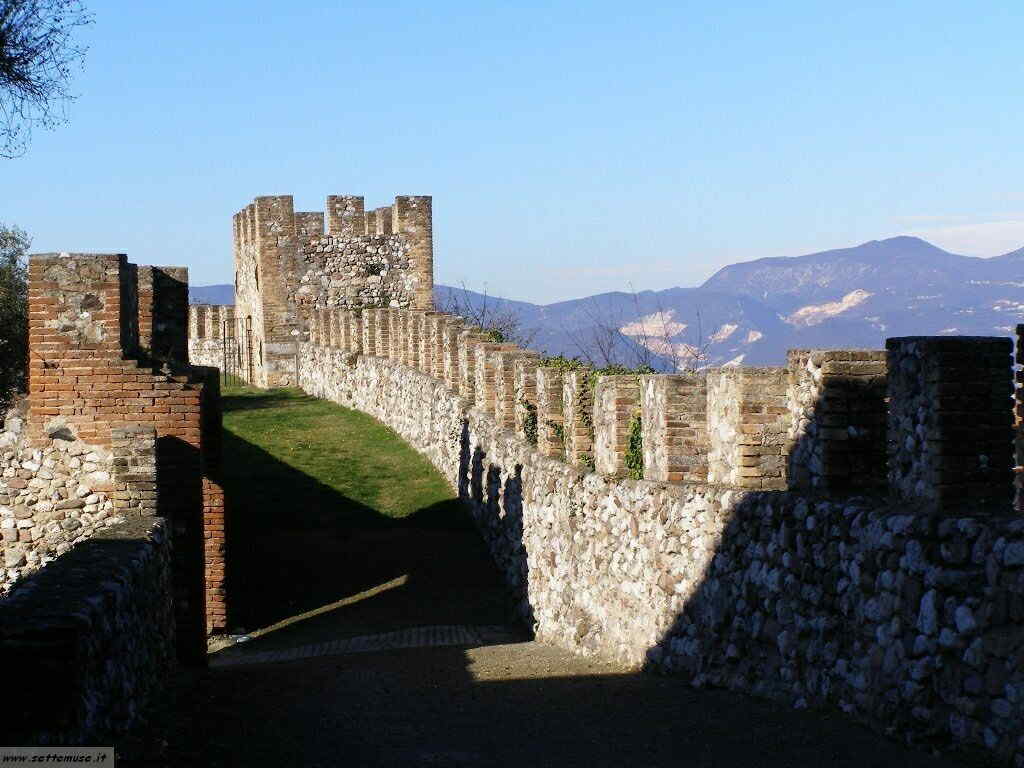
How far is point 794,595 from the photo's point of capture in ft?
26.0

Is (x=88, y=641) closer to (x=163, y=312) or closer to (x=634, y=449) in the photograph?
(x=634, y=449)

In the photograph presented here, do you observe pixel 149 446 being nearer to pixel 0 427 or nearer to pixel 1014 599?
pixel 0 427

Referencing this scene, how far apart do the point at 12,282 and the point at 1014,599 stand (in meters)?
25.1

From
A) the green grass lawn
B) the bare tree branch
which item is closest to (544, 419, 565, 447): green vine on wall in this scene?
the green grass lawn

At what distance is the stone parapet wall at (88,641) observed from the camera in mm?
5402

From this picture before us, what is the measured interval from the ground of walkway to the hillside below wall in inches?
8.8

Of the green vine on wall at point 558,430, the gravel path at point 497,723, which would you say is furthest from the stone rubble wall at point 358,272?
the gravel path at point 497,723

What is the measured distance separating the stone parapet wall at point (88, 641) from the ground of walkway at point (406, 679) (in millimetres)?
456

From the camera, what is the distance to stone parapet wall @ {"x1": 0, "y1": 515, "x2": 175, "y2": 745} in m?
5.40

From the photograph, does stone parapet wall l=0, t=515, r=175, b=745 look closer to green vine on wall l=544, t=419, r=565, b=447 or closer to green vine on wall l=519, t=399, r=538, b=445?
green vine on wall l=544, t=419, r=565, b=447

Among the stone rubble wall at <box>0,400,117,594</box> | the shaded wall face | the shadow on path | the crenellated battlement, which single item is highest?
the shaded wall face

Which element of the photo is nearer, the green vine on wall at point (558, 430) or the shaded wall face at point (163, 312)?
the shaded wall face at point (163, 312)

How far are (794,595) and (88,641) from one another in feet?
12.6

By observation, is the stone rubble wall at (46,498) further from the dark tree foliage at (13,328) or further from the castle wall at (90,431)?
the dark tree foliage at (13,328)
